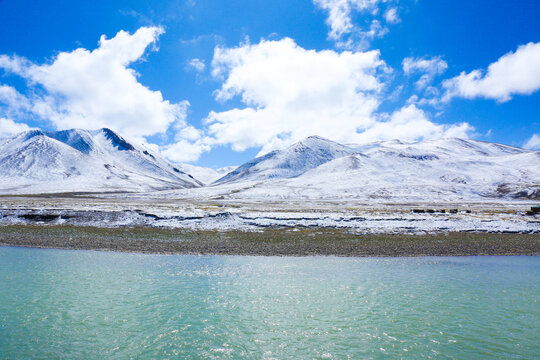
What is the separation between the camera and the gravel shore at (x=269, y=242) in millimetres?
40125

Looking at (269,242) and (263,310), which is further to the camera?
(269,242)

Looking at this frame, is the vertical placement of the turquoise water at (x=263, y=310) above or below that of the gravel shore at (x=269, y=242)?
below

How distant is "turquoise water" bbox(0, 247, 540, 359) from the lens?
53.0ft

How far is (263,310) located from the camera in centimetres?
2120

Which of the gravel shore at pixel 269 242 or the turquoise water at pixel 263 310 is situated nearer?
the turquoise water at pixel 263 310

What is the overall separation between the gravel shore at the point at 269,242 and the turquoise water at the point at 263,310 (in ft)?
20.6

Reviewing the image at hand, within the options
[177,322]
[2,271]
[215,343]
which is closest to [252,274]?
[177,322]

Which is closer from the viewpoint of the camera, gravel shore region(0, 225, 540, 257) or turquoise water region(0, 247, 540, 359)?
turquoise water region(0, 247, 540, 359)

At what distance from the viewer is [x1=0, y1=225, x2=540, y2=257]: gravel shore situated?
4012 centimetres

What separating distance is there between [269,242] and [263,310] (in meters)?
23.4

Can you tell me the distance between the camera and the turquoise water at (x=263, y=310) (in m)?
16.1

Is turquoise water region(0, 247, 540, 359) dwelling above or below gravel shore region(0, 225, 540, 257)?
below

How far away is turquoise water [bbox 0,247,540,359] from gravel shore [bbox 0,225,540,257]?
6.28 meters

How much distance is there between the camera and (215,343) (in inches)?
654
